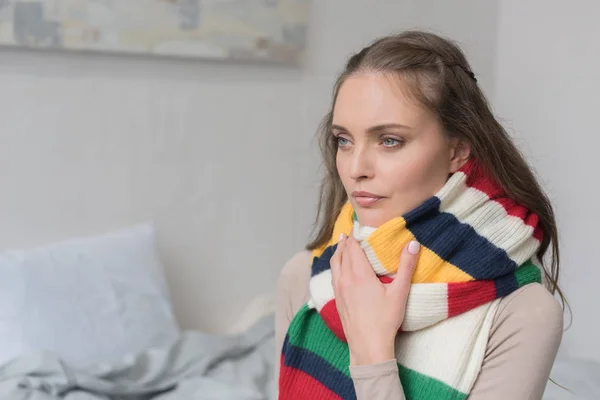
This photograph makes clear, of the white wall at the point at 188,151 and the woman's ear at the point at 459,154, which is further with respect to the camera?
the white wall at the point at 188,151

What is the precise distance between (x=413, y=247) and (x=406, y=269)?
0.11 ft

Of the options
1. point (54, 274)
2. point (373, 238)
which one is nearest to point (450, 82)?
point (373, 238)

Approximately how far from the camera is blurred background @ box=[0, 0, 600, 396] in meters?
2.29

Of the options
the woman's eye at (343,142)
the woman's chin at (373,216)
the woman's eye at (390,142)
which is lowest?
the woman's chin at (373,216)

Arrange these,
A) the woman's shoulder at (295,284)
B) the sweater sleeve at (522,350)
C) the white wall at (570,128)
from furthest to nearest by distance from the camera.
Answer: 1. the white wall at (570,128)
2. the woman's shoulder at (295,284)
3. the sweater sleeve at (522,350)

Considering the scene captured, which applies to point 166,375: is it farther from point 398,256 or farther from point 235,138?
point 398,256

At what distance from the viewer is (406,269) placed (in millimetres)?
1173

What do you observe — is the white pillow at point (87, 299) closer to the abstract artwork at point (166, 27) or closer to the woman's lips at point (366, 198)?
the abstract artwork at point (166, 27)

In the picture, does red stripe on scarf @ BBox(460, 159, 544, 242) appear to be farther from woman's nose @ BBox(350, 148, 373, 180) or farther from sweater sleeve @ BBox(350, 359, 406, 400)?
sweater sleeve @ BBox(350, 359, 406, 400)

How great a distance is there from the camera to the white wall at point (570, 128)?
9.14ft

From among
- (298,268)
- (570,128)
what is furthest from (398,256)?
(570,128)

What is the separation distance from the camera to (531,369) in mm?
1093

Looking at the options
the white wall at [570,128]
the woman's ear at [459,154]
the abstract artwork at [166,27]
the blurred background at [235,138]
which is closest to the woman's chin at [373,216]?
the woman's ear at [459,154]

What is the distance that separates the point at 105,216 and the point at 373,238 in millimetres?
1405
